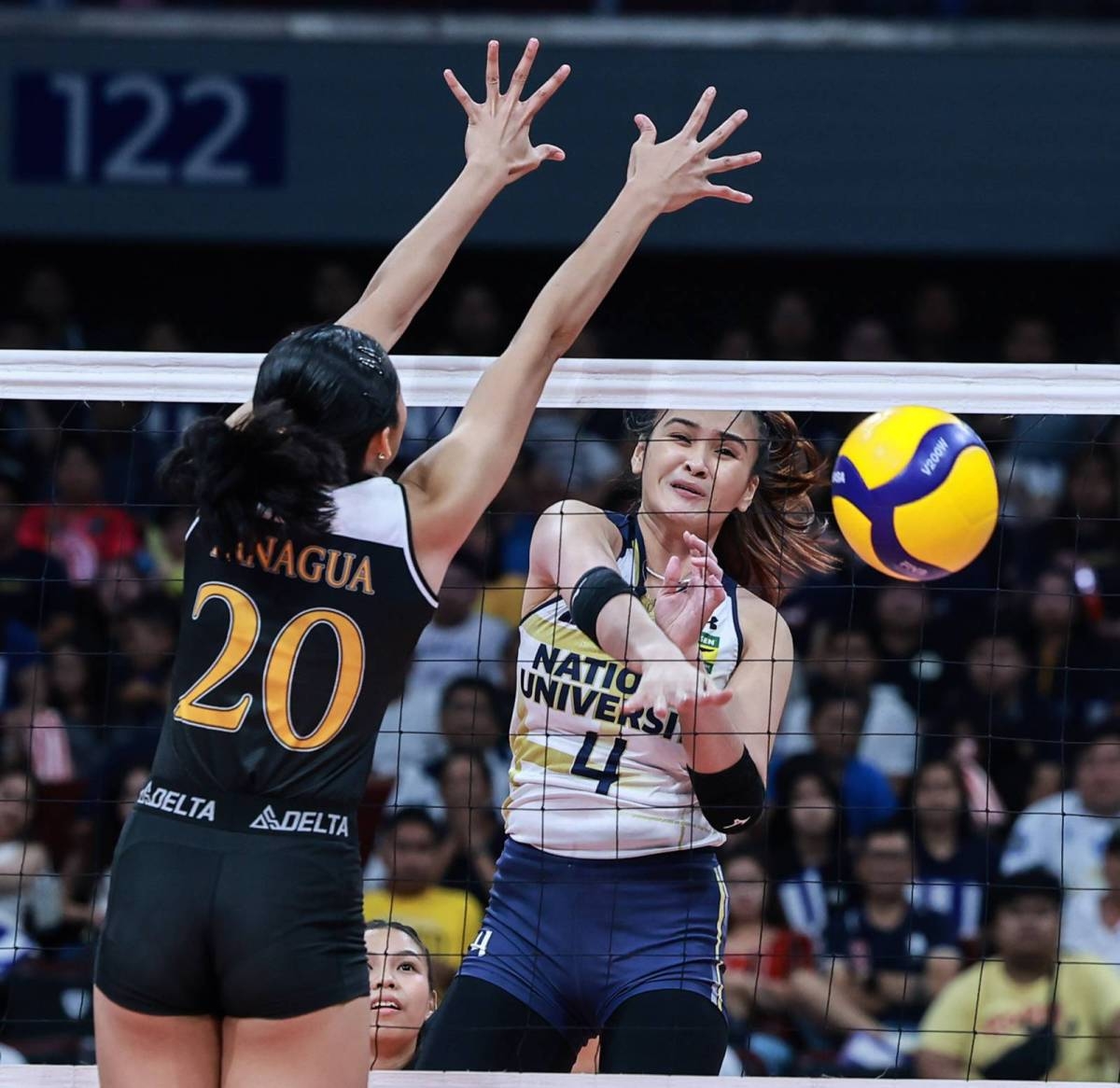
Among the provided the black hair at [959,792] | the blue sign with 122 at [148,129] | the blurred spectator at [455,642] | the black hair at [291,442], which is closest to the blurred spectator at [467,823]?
the blurred spectator at [455,642]

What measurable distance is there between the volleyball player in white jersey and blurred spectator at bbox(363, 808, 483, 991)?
301cm

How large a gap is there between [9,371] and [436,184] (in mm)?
6541

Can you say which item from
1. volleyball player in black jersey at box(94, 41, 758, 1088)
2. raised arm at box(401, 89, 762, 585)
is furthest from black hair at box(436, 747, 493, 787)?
volleyball player in black jersey at box(94, 41, 758, 1088)

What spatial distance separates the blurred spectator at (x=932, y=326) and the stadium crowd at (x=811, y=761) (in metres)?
0.40

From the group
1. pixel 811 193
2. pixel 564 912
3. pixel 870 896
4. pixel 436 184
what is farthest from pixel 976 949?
pixel 436 184

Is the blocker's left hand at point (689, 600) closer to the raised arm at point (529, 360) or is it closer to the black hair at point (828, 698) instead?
the raised arm at point (529, 360)

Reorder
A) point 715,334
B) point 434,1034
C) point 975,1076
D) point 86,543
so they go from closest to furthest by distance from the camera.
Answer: point 434,1034
point 975,1076
point 86,543
point 715,334

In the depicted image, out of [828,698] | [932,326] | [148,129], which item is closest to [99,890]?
A: [828,698]

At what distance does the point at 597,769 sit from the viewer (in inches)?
162

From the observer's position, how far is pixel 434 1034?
404cm

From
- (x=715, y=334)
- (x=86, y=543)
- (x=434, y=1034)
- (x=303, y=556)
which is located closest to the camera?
(x=303, y=556)

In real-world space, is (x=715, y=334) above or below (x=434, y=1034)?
above

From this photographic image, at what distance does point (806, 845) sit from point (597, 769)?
157 inches

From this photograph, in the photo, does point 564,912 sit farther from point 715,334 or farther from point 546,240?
point 715,334
